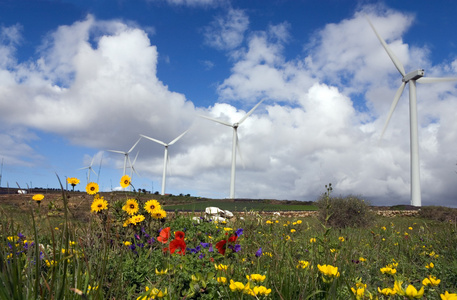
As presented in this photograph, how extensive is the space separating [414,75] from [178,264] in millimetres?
34249

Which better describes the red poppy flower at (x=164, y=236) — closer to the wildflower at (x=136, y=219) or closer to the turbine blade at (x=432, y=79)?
the wildflower at (x=136, y=219)

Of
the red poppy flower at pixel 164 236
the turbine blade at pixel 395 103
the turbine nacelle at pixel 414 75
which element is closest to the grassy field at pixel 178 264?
the red poppy flower at pixel 164 236

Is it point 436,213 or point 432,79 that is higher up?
point 432,79

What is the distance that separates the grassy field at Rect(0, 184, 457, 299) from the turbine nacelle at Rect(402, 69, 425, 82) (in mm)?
27727

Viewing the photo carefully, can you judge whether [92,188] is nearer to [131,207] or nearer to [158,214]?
[131,207]

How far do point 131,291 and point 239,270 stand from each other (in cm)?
114

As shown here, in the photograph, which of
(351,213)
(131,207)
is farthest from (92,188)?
(351,213)

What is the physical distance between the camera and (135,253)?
5.01 meters

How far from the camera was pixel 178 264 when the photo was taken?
12.0 feet

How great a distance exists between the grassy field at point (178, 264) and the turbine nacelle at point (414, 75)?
2773 centimetres

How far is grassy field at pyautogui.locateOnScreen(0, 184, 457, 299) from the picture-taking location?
2.38 meters

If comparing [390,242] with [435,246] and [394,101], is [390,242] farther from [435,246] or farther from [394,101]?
[394,101]

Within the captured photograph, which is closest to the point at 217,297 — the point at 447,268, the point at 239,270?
the point at 239,270

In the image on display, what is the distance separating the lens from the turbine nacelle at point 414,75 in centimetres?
3175
